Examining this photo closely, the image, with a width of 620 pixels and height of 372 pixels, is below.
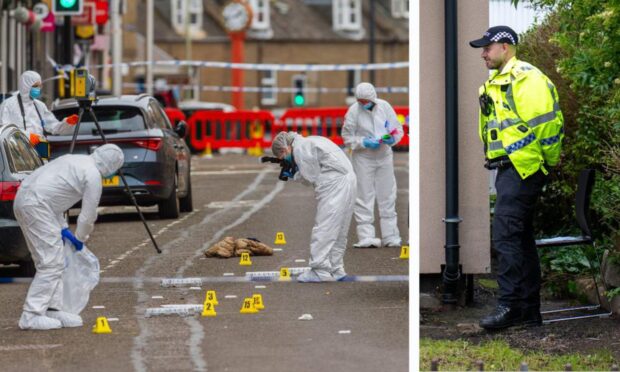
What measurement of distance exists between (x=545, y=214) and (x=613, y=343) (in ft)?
11.5

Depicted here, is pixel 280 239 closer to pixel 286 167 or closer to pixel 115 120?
pixel 286 167

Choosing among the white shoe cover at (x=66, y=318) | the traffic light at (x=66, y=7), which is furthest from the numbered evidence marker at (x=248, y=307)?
the traffic light at (x=66, y=7)

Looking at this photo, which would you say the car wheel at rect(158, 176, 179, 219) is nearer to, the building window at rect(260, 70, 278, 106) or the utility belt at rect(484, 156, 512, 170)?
the utility belt at rect(484, 156, 512, 170)

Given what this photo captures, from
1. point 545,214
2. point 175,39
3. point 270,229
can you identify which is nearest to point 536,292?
point 545,214

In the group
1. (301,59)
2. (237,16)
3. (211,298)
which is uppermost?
(237,16)

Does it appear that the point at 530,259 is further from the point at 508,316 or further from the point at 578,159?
the point at 578,159

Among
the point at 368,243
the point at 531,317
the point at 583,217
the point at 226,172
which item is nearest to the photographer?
the point at 531,317

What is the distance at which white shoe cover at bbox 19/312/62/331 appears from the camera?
408 inches

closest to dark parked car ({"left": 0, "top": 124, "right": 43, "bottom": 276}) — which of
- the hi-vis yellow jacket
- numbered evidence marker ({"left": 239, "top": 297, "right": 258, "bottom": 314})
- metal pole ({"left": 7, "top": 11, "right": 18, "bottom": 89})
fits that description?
numbered evidence marker ({"left": 239, "top": 297, "right": 258, "bottom": 314})

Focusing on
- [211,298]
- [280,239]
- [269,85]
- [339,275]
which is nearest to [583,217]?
[211,298]

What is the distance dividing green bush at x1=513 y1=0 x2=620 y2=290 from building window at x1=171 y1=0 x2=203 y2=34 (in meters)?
67.8

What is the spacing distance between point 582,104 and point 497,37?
6.05 ft

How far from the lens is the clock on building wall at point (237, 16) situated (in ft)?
240

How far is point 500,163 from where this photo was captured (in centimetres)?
1028
